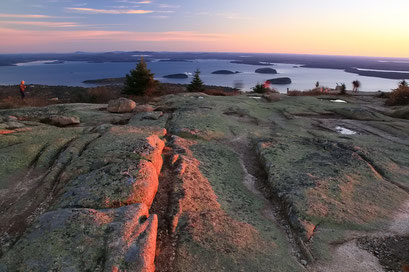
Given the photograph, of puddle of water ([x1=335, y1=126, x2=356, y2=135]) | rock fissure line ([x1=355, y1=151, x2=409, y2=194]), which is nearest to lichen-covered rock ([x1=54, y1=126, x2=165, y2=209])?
rock fissure line ([x1=355, y1=151, x2=409, y2=194])

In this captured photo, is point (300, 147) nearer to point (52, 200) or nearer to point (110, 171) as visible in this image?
point (110, 171)

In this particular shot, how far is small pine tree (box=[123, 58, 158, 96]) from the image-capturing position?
3109 centimetres

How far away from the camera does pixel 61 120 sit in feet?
42.0

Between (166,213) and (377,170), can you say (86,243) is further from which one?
(377,170)

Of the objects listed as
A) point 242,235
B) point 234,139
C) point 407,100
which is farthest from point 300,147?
point 407,100

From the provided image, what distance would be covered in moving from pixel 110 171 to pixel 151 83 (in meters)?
26.9

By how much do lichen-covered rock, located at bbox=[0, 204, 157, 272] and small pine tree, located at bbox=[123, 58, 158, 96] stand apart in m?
27.7

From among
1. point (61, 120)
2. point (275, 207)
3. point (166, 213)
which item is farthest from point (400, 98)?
point (61, 120)

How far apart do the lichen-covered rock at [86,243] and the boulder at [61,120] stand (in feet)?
30.9

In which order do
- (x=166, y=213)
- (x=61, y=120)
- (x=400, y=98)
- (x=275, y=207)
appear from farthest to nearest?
1. (x=400, y=98)
2. (x=61, y=120)
3. (x=275, y=207)
4. (x=166, y=213)

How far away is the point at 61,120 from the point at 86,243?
10627mm

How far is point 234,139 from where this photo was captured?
10844 mm

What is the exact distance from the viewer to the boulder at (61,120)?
12.8 metres

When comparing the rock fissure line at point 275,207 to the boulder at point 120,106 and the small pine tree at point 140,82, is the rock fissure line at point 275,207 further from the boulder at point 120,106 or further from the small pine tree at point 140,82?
the small pine tree at point 140,82
